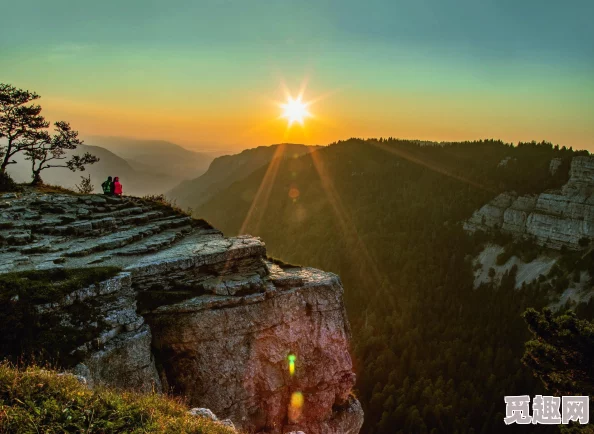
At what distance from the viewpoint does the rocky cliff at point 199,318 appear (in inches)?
561

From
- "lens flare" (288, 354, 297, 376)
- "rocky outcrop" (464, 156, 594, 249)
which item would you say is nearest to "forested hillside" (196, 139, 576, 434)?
"rocky outcrop" (464, 156, 594, 249)

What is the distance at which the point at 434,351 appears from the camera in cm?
6675

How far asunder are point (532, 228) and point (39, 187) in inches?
3867

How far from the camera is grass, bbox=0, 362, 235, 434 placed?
7.17 meters

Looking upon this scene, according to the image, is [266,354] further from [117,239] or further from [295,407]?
[117,239]

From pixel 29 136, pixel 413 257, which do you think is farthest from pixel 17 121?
pixel 413 257

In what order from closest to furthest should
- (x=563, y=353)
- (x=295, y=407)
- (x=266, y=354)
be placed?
(x=266, y=354) → (x=295, y=407) → (x=563, y=353)

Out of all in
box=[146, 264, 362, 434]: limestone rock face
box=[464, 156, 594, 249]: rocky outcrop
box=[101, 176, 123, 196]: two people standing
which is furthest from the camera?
box=[464, 156, 594, 249]: rocky outcrop

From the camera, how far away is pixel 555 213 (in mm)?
89250

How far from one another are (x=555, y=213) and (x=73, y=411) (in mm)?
104622

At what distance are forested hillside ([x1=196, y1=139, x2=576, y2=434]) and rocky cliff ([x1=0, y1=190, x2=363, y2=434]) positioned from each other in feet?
108

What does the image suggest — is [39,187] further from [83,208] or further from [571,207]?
[571,207]

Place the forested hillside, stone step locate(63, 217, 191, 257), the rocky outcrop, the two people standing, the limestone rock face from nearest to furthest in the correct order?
the limestone rock face → stone step locate(63, 217, 191, 257) → the two people standing → the forested hillside → the rocky outcrop

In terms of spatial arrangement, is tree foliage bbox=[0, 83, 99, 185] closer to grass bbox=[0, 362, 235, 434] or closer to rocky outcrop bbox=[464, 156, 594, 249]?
grass bbox=[0, 362, 235, 434]
